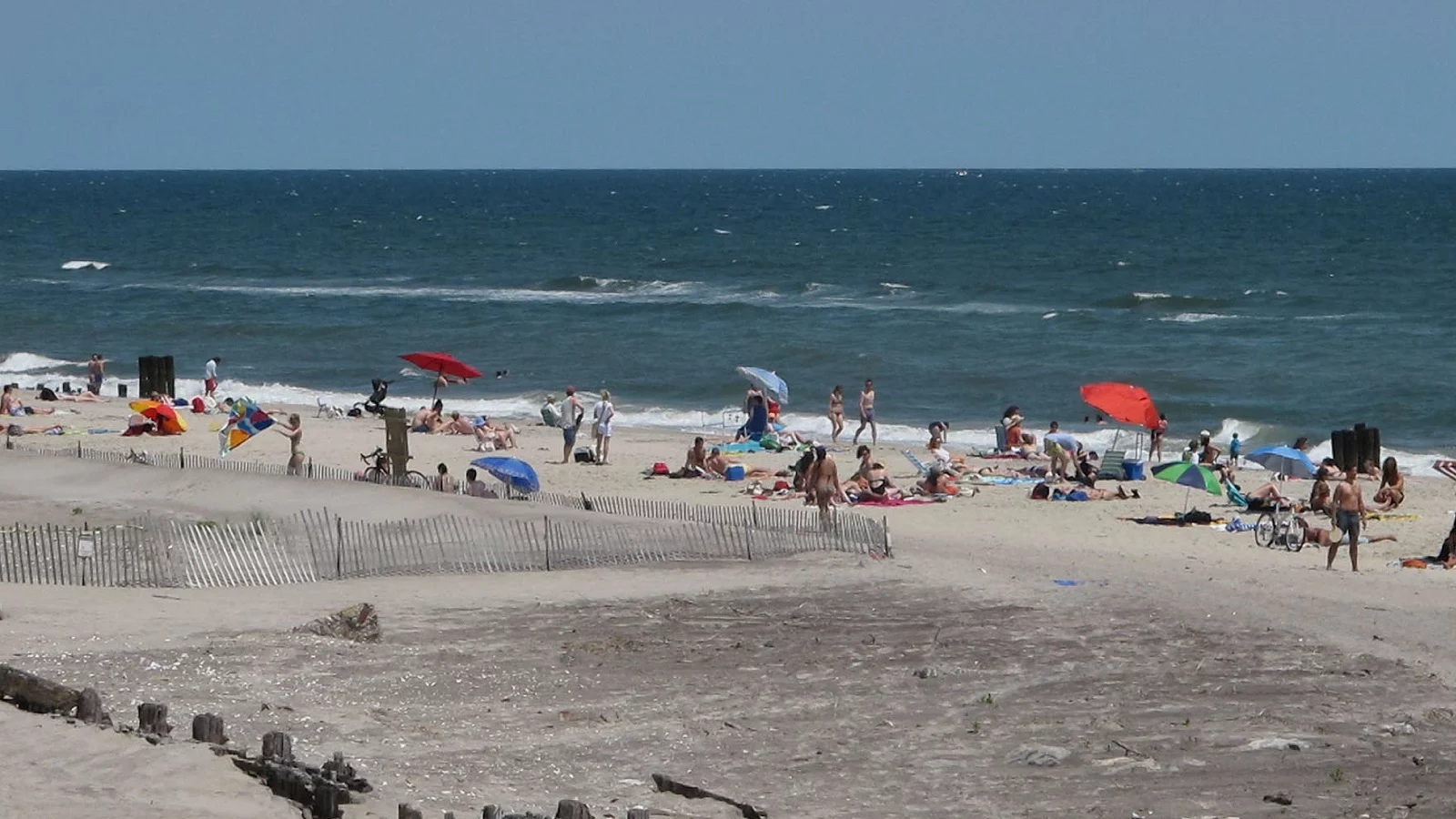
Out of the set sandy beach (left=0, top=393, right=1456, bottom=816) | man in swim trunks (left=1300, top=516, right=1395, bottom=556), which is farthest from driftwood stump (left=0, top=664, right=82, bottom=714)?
man in swim trunks (left=1300, top=516, right=1395, bottom=556)

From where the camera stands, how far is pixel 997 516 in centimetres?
2348

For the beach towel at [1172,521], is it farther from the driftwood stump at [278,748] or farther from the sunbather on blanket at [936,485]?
the driftwood stump at [278,748]

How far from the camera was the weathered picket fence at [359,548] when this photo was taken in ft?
58.1

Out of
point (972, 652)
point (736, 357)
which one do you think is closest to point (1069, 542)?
point (972, 652)

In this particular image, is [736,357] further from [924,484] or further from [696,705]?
[696,705]

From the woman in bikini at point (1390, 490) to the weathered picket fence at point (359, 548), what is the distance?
8.00m

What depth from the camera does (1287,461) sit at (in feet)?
79.3

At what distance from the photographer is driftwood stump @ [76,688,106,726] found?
12602mm

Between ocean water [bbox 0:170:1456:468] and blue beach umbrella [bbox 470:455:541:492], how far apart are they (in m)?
11.8

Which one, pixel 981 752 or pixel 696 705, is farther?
pixel 696 705

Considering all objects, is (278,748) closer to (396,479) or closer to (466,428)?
(396,479)

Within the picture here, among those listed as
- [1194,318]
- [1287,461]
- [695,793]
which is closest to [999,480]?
[1287,461]

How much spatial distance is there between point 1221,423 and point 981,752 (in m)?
23.5

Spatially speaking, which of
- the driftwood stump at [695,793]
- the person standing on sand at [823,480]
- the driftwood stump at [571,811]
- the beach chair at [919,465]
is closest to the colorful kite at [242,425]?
the person standing on sand at [823,480]
